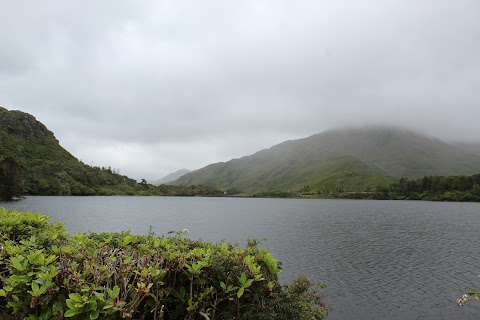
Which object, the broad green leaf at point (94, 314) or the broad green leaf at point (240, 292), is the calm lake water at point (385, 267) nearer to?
the broad green leaf at point (240, 292)

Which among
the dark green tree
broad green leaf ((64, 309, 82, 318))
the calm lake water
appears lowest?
the calm lake water

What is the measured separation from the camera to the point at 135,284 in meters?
7.04

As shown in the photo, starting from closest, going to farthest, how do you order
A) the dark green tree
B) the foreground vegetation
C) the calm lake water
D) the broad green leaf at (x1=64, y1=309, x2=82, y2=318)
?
the broad green leaf at (x1=64, y1=309, x2=82, y2=318), the foreground vegetation, the calm lake water, the dark green tree

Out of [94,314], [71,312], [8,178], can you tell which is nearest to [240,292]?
[94,314]

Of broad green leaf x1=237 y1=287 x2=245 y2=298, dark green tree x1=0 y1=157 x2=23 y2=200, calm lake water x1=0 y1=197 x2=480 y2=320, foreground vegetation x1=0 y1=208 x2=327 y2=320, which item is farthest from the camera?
dark green tree x1=0 y1=157 x2=23 y2=200

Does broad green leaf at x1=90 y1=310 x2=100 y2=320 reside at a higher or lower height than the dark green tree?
lower

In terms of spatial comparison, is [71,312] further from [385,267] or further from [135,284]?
[385,267]

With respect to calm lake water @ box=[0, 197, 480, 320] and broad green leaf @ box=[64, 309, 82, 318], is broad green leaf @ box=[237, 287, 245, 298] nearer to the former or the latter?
broad green leaf @ box=[64, 309, 82, 318]

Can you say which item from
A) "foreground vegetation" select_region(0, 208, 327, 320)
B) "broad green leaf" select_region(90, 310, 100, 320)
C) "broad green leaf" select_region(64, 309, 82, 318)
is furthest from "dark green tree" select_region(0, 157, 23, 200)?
"broad green leaf" select_region(90, 310, 100, 320)

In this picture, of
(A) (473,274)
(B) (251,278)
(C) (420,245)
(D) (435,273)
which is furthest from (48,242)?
(C) (420,245)

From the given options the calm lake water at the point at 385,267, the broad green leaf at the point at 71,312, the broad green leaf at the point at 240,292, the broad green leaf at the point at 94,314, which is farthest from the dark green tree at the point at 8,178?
the broad green leaf at the point at 240,292

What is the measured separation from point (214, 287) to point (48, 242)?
19.5 ft

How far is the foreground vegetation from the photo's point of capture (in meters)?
6.09

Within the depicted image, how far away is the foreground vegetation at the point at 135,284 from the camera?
20.0 feet
